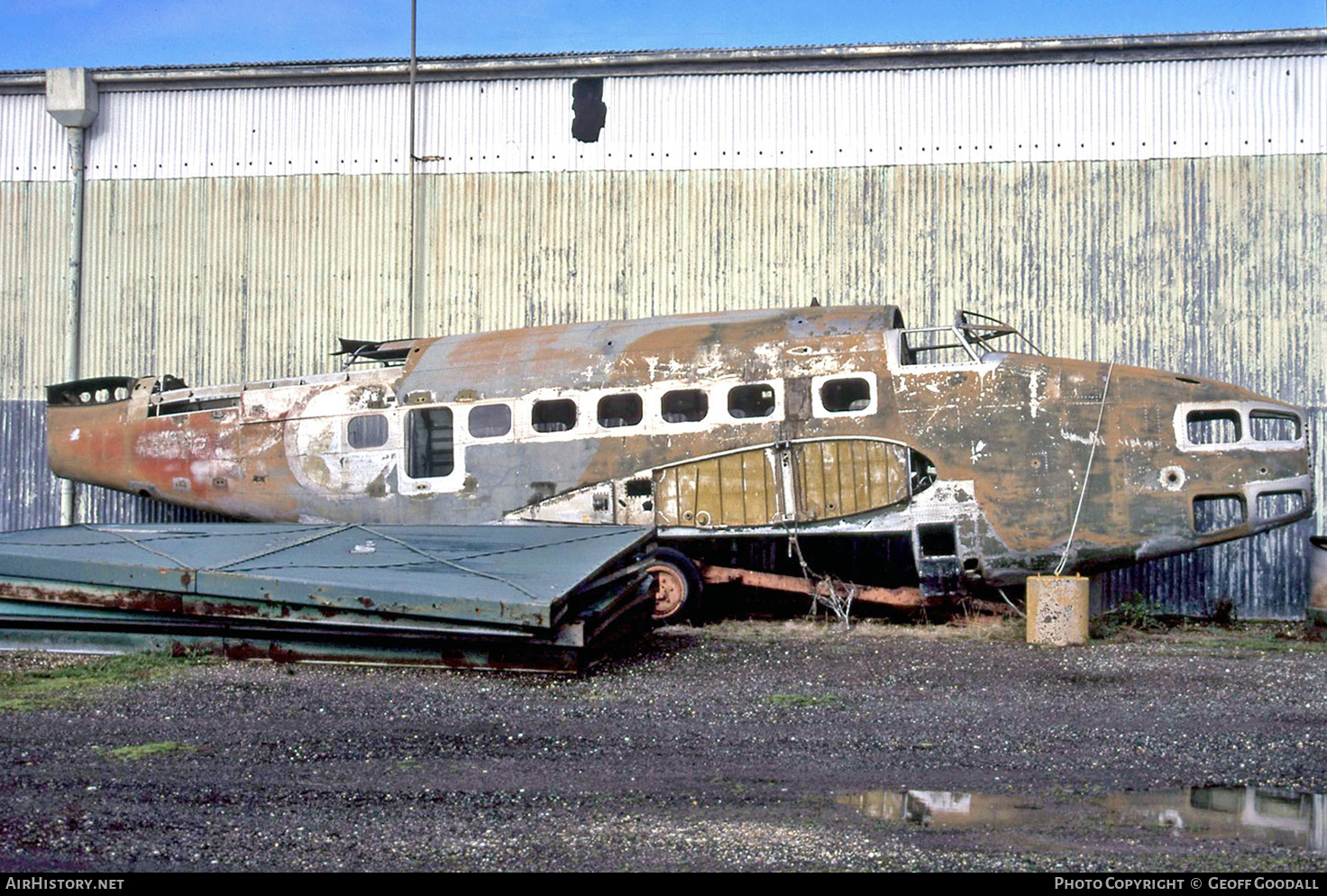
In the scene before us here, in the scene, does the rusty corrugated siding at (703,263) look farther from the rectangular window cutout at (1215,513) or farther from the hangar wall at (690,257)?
the rectangular window cutout at (1215,513)

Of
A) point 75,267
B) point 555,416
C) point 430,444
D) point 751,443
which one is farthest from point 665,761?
point 75,267

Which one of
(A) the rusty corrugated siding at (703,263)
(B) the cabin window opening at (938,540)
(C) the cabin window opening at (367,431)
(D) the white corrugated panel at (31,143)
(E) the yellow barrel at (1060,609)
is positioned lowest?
(E) the yellow barrel at (1060,609)

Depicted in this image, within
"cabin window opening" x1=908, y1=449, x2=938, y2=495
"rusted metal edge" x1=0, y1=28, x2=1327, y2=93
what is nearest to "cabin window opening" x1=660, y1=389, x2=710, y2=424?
"cabin window opening" x1=908, y1=449, x2=938, y2=495

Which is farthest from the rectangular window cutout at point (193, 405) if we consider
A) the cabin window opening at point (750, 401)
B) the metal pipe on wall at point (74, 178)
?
the cabin window opening at point (750, 401)

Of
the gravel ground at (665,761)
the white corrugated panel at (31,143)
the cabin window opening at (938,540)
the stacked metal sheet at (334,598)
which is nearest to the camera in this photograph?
the gravel ground at (665,761)

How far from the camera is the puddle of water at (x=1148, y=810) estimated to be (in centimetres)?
642

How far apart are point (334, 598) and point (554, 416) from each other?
15.6ft

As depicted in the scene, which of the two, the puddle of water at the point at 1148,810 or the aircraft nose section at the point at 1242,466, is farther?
the aircraft nose section at the point at 1242,466

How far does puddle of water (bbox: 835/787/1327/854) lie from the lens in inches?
253

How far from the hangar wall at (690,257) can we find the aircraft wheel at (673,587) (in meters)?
5.25

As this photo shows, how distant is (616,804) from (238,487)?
10612 millimetres

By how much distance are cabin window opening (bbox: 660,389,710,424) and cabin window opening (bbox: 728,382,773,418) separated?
322 millimetres

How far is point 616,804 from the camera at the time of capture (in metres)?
6.84

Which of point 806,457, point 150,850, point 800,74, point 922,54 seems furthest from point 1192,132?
point 150,850
